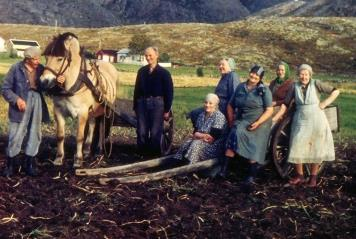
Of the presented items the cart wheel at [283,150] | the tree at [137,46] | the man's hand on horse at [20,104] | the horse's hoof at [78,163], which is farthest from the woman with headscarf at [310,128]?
the tree at [137,46]

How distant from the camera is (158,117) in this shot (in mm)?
10922

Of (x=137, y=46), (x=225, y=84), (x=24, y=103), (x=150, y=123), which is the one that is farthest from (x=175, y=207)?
(x=137, y=46)

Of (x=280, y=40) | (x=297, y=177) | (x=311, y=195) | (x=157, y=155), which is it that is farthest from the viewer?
(x=280, y=40)

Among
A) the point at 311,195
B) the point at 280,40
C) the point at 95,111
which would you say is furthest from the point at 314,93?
the point at 280,40

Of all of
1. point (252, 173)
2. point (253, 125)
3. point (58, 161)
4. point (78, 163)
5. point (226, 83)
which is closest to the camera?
point (253, 125)

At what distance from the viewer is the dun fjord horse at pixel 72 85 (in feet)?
31.6

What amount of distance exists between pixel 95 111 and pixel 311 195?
177 inches

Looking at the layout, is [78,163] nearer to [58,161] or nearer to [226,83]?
[58,161]

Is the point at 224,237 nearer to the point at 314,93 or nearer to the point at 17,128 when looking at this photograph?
the point at 314,93

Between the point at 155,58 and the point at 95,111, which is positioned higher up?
the point at 155,58

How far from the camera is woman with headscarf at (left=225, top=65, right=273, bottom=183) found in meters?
9.23

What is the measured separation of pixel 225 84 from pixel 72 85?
2.83m

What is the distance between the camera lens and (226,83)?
10383 mm

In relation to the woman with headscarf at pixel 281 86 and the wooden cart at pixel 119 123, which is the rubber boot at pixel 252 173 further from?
the wooden cart at pixel 119 123
